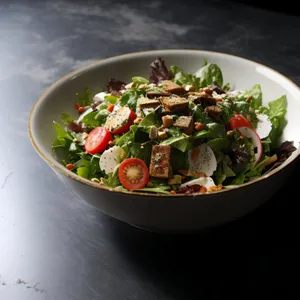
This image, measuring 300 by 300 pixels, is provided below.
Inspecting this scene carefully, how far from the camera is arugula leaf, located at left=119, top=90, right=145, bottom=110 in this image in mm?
1521

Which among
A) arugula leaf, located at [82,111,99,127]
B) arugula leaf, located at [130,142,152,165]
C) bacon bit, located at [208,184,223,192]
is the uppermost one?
bacon bit, located at [208,184,223,192]

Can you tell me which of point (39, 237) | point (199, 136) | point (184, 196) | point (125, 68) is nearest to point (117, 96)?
point (125, 68)

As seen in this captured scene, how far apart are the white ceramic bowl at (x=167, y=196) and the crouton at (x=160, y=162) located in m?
0.14

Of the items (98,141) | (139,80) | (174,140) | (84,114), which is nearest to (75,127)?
(84,114)

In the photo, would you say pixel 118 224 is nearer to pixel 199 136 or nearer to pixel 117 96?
pixel 199 136

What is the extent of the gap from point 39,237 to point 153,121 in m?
0.46

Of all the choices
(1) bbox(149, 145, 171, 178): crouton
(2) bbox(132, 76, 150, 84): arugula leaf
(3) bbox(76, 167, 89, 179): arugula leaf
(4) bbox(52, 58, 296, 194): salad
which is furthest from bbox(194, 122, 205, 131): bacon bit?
(2) bbox(132, 76, 150, 84): arugula leaf

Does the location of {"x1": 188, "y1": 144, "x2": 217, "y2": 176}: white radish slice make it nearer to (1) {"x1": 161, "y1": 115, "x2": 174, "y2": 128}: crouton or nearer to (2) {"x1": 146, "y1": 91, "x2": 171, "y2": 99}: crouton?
(1) {"x1": 161, "y1": 115, "x2": 174, "y2": 128}: crouton

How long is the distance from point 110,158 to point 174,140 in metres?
0.19

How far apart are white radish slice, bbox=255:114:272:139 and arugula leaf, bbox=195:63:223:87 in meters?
0.25

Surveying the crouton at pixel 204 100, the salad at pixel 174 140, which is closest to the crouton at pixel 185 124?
the salad at pixel 174 140

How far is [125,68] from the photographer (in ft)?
5.84

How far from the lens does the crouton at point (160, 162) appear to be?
1283 millimetres

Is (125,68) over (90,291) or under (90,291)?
over
